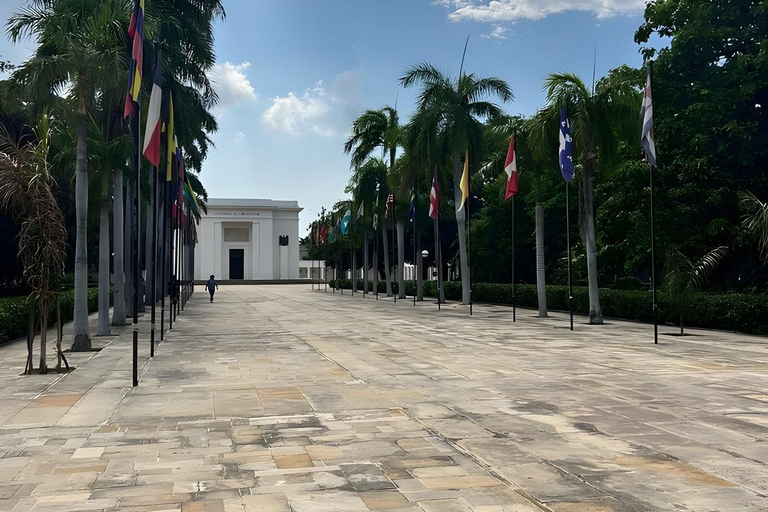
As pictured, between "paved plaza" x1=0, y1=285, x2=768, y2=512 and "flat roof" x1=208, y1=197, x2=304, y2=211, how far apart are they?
93.0 m

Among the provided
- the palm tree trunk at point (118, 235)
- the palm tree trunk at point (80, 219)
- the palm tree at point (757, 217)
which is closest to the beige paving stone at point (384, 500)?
the palm tree trunk at point (80, 219)

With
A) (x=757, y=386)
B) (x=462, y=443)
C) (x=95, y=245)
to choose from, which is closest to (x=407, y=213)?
(x=95, y=245)

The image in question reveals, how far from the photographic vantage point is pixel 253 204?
4227 inches

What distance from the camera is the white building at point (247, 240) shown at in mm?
104125

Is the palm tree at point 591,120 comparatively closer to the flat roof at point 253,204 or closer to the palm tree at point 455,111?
the palm tree at point 455,111

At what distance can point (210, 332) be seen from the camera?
2023 cm

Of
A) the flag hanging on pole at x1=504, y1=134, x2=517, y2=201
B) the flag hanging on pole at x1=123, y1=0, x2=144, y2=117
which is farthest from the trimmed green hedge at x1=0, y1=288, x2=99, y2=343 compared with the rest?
the flag hanging on pole at x1=504, y1=134, x2=517, y2=201

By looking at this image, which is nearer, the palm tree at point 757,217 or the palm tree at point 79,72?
the palm tree at point 79,72

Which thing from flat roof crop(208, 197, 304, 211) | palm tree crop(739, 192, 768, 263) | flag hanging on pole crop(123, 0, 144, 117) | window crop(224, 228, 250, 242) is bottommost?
palm tree crop(739, 192, 768, 263)

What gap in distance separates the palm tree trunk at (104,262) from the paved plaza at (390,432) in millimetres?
3948

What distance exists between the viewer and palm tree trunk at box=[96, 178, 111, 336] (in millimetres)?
18281

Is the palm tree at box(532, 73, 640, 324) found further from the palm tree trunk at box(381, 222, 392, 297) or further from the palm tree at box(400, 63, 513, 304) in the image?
the palm tree trunk at box(381, 222, 392, 297)

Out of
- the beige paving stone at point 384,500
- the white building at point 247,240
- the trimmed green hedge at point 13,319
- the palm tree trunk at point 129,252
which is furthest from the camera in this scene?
the white building at point 247,240

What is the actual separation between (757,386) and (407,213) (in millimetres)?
32137
